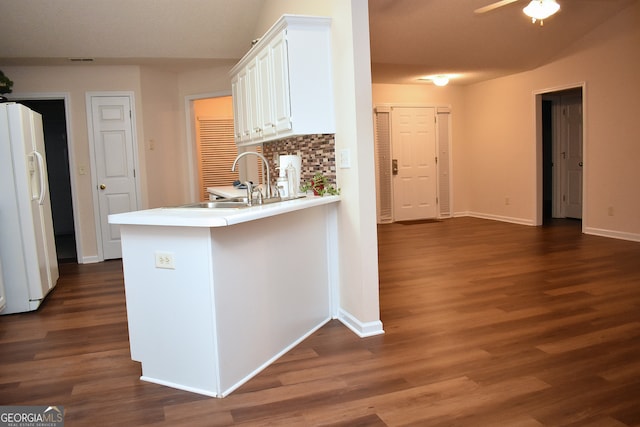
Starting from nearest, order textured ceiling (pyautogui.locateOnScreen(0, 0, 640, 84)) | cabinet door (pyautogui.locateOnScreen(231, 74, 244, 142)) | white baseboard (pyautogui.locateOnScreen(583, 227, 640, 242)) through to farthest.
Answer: textured ceiling (pyautogui.locateOnScreen(0, 0, 640, 84))
cabinet door (pyautogui.locateOnScreen(231, 74, 244, 142))
white baseboard (pyautogui.locateOnScreen(583, 227, 640, 242))

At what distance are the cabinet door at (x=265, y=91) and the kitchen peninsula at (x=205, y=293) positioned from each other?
53.5 inches

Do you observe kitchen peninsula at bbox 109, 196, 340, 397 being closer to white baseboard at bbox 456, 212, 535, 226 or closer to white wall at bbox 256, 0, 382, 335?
white wall at bbox 256, 0, 382, 335

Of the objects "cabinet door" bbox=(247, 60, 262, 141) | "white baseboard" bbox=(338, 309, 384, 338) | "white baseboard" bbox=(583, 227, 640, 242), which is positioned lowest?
"white baseboard" bbox=(338, 309, 384, 338)

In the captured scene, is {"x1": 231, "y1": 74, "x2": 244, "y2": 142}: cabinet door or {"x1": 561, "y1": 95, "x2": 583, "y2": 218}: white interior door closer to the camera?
{"x1": 231, "y1": 74, "x2": 244, "y2": 142}: cabinet door

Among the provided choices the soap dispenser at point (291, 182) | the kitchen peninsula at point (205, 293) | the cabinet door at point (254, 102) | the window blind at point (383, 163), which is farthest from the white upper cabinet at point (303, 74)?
the window blind at point (383, 163)

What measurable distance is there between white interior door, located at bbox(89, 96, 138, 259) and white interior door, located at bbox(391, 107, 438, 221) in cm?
433

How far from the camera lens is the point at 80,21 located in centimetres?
514

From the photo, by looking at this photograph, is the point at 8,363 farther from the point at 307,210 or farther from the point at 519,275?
the point at 519,275

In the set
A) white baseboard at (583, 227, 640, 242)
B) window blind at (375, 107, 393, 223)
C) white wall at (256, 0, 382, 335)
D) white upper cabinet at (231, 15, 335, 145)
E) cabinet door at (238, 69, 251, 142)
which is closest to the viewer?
white wall at (256, 0, 382, 335)

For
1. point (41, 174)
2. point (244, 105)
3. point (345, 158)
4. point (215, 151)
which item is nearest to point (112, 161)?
point (41, 174)

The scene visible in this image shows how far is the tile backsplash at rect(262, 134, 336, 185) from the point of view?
3592 millimetres

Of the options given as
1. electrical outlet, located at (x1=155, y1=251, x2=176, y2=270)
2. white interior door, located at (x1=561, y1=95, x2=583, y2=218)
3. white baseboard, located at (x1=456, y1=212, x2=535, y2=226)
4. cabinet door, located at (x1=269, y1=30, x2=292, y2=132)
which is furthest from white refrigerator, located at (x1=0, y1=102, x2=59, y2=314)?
white interior door, located at (x1=561, y1=95, x2=583, y2=218)

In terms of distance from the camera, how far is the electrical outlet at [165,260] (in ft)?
8.18

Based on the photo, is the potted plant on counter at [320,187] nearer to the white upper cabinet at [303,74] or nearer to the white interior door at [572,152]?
the white upper cabinet at [303,74]
